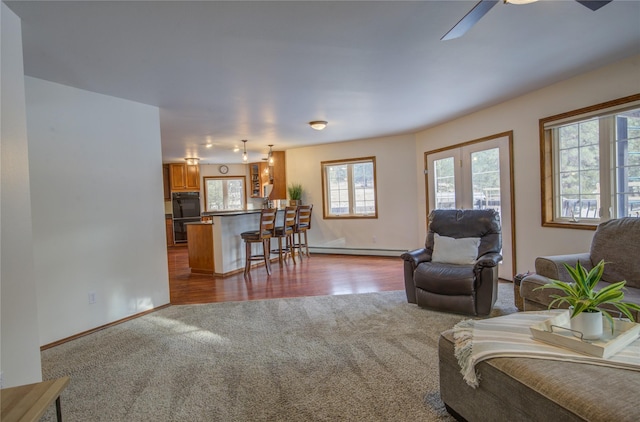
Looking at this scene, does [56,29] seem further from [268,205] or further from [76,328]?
[268,205]

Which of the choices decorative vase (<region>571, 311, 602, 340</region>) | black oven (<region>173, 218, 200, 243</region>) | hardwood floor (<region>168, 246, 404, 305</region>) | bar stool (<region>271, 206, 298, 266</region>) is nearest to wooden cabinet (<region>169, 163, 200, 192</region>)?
black oven (<region>173, 218, 200, 243</region>)

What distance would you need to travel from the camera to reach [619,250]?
2.72 meters

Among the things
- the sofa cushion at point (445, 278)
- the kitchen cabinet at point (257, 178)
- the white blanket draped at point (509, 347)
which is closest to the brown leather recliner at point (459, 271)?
the sofa cushion at point (445, 278)

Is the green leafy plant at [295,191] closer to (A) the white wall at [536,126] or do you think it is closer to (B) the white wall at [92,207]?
(A) the white wall at [536,126]

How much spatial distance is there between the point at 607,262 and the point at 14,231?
4040mm

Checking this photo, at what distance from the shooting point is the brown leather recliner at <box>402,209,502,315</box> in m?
3.24

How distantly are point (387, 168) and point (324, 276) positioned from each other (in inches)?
102

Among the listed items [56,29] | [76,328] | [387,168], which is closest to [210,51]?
[56,29]

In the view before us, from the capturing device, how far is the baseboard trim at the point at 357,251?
21.9 ft

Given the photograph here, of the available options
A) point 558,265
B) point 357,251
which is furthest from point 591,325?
point 357,251

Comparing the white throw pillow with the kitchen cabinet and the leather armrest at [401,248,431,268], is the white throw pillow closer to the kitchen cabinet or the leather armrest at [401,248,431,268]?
the leather armrest at [401,248,431,268]

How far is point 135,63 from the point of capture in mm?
2746

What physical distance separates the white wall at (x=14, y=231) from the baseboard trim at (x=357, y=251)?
547 centimetres

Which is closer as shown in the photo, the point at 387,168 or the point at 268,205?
the point at 387,168
